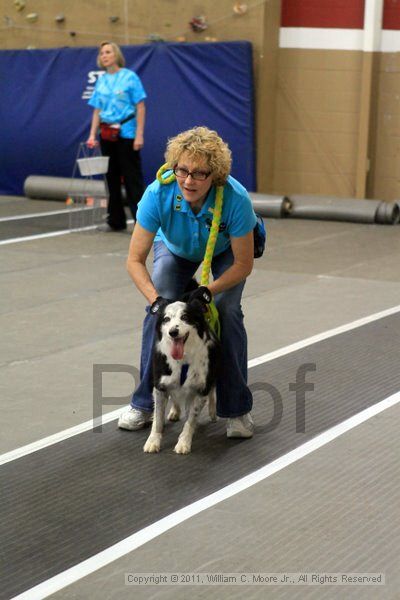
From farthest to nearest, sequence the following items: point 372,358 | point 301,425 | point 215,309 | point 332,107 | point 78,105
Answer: point 78,105, point 332,107, point 372,358, point 301,425, point 215,309

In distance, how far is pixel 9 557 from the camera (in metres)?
3.46

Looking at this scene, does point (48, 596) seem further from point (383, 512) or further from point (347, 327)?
point (347, 327)

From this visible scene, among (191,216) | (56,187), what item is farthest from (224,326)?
(56,187)

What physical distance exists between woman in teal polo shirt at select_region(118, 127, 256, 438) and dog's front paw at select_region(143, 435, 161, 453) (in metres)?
0.27

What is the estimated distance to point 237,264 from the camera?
444 centimetres

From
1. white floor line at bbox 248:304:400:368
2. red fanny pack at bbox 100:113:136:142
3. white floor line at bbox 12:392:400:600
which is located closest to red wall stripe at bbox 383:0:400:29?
red fanny pack at bbox 100:113:136:142

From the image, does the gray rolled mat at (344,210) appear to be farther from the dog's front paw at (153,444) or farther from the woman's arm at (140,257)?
the dog's front paw at (153,444)

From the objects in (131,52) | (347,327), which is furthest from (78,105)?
(347,327)

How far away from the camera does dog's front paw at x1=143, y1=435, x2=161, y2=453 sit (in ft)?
14.6

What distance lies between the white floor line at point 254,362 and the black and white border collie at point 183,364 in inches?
16.7

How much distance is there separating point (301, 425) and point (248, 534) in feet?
4.08

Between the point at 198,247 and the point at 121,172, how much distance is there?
5.96m

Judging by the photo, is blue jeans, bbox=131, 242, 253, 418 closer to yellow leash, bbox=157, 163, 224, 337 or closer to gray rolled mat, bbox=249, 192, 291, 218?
yellow leash, bbox=157, 163, 224, 337

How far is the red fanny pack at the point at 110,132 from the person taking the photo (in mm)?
10125
